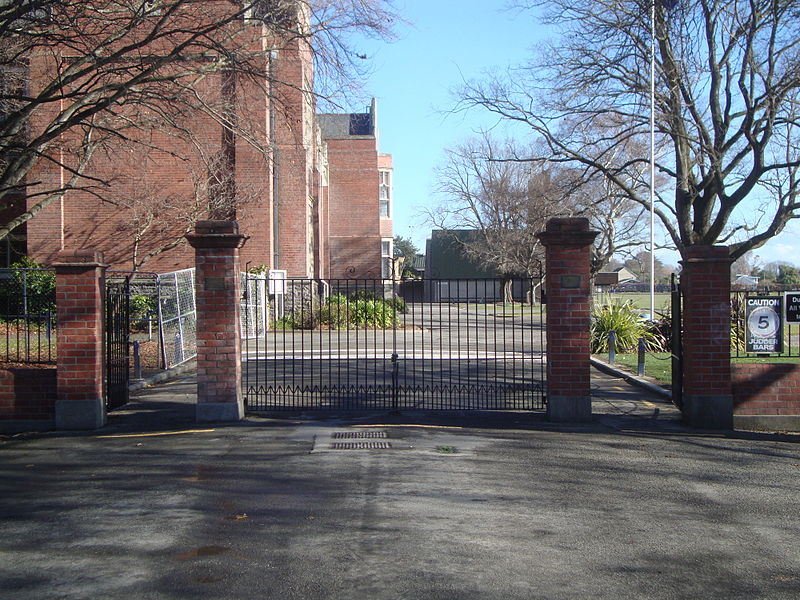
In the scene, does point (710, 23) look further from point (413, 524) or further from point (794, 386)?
point (413, 524)

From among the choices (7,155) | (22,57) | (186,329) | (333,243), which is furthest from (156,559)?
(333,243)

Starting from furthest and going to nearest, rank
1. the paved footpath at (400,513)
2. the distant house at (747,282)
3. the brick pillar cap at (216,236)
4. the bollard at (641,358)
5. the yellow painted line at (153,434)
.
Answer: the distant house at (747,282) < the bollard at (641,358) < the brick pillar cap at (216,236) < the yellow painted line at (153,434) < the paved footpath at (400,513)

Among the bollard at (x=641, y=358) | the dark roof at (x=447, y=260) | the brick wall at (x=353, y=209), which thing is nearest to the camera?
the bollard at (x=641, y=358)

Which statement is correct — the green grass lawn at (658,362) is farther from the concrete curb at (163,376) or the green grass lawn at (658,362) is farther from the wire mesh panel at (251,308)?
the concrete curb at (163,376)

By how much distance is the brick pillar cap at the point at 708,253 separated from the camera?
10.2 m

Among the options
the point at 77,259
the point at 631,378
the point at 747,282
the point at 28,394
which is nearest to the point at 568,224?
the point at 631,378

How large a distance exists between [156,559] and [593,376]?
12.8 m

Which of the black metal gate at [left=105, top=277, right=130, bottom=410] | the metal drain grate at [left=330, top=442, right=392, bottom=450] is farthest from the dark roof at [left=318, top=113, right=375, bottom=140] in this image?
the metal drain grate at [left=330, top=442, right=392, bottom=450]

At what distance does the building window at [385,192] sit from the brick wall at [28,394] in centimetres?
4217

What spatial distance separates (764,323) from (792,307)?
451mm

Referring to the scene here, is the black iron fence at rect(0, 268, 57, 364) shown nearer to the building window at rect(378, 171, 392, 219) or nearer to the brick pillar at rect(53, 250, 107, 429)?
the brick pillar at rect(53, 250, 107, 429)

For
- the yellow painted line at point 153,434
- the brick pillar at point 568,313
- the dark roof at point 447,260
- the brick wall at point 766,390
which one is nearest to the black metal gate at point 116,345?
the yellow painted line at point 153,434

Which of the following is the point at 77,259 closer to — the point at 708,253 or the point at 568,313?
the point at 568,313

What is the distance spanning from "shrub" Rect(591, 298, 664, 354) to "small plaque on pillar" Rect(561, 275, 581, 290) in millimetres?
11238
